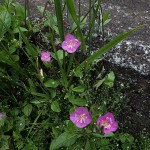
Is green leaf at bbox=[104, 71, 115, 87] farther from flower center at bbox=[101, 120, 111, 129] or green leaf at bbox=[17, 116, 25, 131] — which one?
green leaf at bbox=[17, 116, 25, 131]

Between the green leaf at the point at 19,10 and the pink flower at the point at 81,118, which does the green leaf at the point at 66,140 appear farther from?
the green leaf at the point at 19,10

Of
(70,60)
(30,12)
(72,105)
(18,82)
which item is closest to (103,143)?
(72,105)

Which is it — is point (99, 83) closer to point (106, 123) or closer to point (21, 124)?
point (106, 123)

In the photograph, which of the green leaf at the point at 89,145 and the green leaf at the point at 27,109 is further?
the green leaf at the point at 27,109

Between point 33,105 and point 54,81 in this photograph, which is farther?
point 33,105

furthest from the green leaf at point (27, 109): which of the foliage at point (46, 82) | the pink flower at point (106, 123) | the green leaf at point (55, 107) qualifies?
the pink flower at point (106, 123)

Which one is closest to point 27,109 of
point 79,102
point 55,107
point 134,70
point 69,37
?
point 55,107

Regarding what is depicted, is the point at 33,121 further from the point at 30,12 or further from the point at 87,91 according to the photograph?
the point at 30,12
